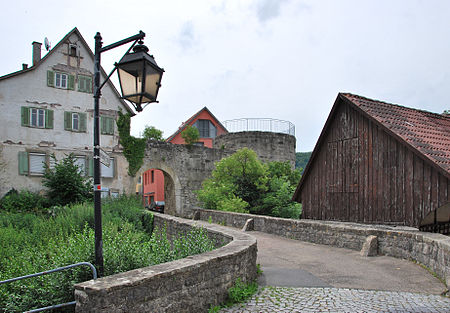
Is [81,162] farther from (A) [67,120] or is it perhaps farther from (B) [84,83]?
(B) [84,83]

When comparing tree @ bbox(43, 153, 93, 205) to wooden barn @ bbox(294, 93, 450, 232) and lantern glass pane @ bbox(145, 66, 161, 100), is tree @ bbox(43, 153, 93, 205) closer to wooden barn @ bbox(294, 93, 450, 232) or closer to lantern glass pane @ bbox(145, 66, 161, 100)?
wooden barn @ bbox(294, 93, 450, 232)

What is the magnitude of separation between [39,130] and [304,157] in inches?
1501

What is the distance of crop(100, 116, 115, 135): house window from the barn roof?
37.0 feet

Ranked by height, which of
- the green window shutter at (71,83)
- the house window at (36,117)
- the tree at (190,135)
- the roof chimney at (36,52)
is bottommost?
the tree at (190,135)

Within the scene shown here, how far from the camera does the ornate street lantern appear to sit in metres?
4.26

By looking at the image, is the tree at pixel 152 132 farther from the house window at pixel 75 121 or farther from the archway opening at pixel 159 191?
the house window at pixel 75 121

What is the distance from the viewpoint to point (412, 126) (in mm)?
11352

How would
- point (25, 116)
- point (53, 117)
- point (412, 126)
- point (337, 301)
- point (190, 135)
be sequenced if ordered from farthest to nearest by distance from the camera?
point (190, 135) < point (53, 117) < point (25, 116) < point (412, 126) < point (337, 301)

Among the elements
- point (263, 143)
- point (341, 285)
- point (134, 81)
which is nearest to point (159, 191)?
point (263, 143)

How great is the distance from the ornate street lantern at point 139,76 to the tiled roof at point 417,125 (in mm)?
7730

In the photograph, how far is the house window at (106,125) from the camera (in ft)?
65.0

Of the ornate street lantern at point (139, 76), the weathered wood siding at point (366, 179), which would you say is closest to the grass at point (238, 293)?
the ornate street lantern at point (139, 76)

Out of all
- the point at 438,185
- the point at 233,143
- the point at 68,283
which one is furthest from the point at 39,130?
the point at 438,185

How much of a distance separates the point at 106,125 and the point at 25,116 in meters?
3.93
